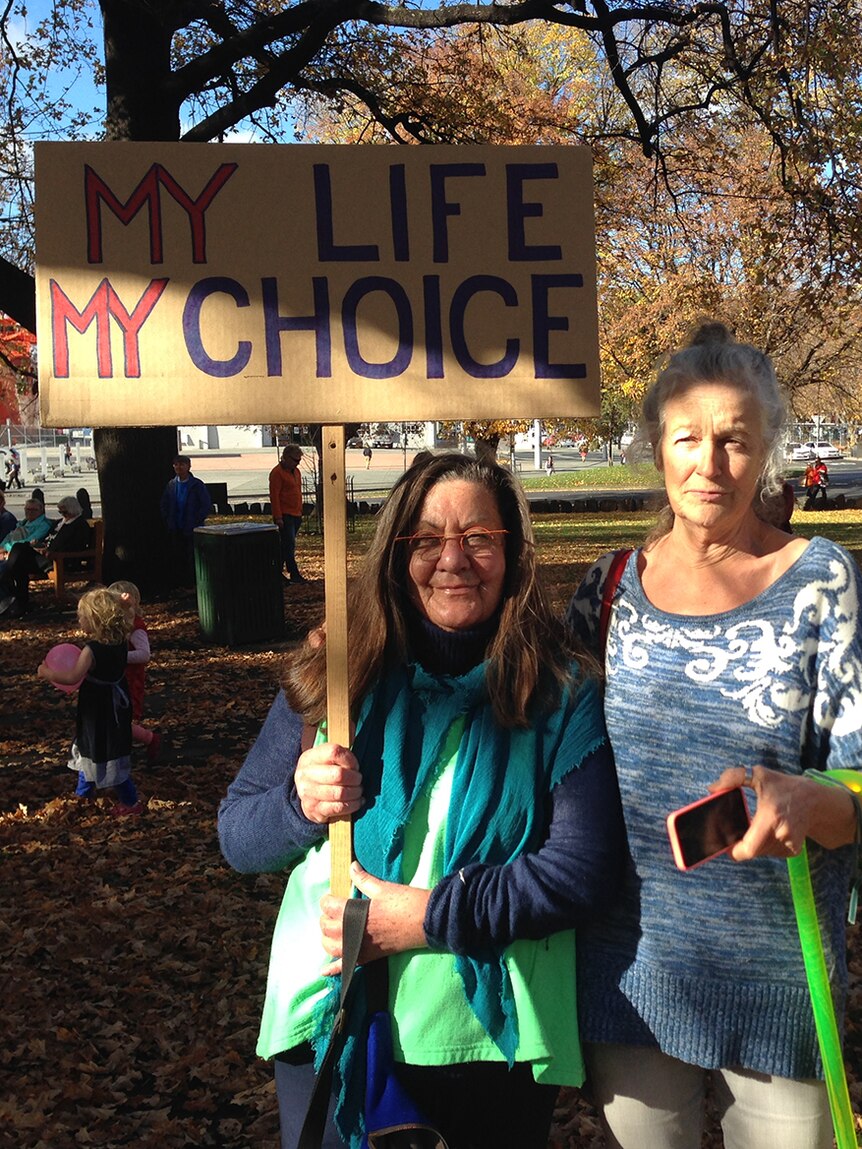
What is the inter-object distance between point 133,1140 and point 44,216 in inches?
109

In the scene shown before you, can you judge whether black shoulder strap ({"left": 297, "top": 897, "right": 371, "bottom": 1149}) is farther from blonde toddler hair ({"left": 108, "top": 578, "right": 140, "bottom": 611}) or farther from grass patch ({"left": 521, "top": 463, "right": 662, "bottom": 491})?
grass patch ({"left": 521, "top": 463, "right": 662, "bottom": 491})

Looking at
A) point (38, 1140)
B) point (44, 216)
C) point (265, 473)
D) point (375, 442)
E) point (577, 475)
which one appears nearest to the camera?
point (44, 216)

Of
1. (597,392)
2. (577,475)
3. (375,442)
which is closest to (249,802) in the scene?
(597,392)

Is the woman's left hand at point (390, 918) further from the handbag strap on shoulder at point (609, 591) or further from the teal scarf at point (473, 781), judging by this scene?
the handbag strap on shoulder at point (609, 591)

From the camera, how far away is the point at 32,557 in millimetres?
13008

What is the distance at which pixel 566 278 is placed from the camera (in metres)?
2.10

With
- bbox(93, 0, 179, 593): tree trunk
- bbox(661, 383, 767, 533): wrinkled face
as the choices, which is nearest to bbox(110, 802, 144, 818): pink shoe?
bbox(661, 383, 767, 533): wrinkled face

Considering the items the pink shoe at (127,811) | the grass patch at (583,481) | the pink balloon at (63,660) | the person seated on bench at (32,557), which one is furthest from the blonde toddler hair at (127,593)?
the grass patch at (583,481)

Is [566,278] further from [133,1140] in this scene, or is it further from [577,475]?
[577,475]

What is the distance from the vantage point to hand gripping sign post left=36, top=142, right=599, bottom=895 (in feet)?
6.72

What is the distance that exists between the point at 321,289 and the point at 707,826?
3.77ft

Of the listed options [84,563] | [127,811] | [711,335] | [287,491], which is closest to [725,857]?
[711,335]

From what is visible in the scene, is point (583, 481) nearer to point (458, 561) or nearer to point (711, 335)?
point (711, 335)

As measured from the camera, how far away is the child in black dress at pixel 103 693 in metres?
5.91
